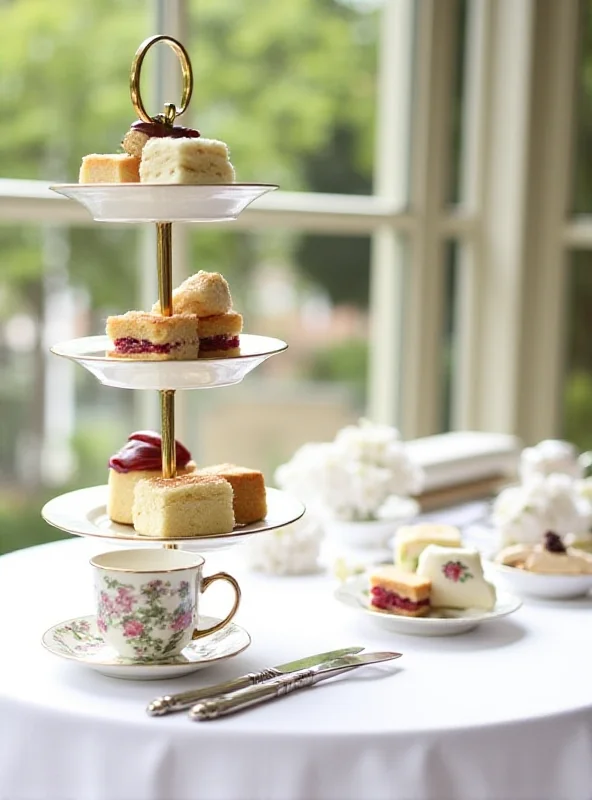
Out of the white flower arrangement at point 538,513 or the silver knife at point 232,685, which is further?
the white flower arrangement at point 538,513

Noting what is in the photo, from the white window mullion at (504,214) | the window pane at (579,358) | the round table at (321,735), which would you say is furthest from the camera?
the window pane at (579,358)

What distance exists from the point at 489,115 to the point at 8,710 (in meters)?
2.85

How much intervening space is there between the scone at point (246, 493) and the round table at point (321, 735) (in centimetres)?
16

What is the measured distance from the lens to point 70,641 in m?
1.26

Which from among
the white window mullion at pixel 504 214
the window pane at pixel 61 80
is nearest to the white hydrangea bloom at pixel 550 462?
the white window mullion at pixel 504 214

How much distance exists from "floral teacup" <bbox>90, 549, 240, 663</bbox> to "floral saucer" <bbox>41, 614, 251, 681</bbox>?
0.02 meters

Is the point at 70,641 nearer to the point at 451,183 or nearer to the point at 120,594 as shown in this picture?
the point at 120,594

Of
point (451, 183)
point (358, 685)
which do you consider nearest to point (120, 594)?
point (358, 685)

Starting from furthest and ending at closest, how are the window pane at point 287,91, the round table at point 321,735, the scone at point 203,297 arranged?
1. the window pane at point 287,91
2. the scone at point 203,297
3. the round table at point 321,735

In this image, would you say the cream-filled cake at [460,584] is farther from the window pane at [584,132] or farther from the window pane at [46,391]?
the window pane at [46,391]

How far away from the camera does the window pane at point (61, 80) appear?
4.80 meters

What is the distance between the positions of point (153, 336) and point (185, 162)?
18cm

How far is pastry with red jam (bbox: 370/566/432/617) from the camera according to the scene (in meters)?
1.38

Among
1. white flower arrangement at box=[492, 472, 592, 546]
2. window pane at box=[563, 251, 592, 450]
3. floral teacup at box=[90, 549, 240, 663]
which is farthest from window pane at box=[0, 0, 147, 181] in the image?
floral teacup at box=[90, 549, 240, 663]
